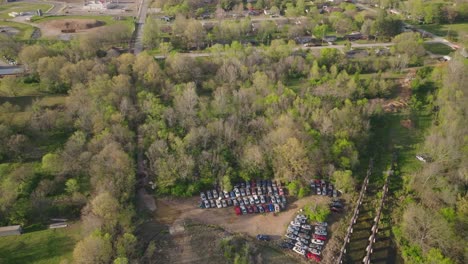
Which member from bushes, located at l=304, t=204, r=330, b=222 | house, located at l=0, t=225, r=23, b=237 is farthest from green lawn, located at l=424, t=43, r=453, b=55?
house, located at l=0, t=225, r=23, b=237

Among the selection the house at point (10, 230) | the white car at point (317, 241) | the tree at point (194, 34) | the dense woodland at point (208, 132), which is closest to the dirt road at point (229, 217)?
the dense woodland at point (208, 132)

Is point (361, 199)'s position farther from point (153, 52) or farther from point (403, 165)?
point (153, 52)

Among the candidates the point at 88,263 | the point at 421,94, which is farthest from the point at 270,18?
the point at 88,263

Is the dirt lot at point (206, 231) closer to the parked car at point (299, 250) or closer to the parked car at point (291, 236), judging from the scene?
the parked car at point (299, 250)

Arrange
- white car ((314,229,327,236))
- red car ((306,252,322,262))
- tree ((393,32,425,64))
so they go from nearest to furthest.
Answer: red car ((306,252,322,262)) < white car ((314,229,327,236)) < tree ((393,32,425,64))

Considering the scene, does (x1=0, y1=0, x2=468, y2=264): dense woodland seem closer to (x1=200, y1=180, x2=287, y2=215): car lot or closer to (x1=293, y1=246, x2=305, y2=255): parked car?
(x1=200, y1=180, x2=287, y2=215): car lot
